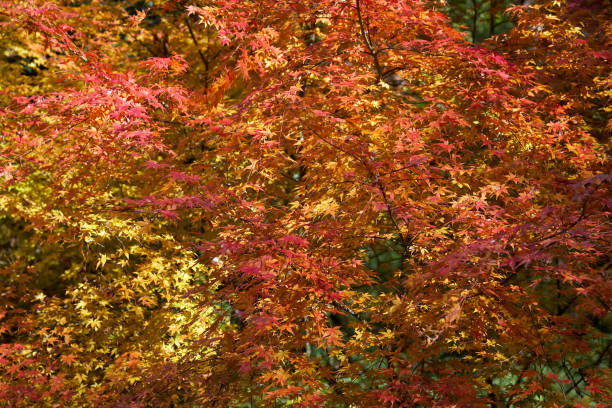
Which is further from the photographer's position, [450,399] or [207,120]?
[207,120]

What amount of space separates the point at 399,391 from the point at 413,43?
9.03 feet

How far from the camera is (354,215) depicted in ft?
11.0

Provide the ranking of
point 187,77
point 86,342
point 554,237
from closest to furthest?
1. point 554,237
2. point 86,342
3. point 187,77

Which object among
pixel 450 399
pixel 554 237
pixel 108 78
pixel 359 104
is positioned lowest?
pixel 450 399

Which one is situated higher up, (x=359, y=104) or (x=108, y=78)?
(x=108, y=78)

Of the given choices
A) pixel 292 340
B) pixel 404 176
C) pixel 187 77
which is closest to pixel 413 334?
pixel 292 340

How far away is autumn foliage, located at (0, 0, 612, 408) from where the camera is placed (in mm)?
2984

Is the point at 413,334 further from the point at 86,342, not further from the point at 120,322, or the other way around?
the point at 86,342

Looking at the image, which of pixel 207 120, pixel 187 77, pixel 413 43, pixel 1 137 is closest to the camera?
pixel 413 43

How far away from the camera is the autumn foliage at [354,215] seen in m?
2.98

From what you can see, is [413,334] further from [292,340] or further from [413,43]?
[413,43]

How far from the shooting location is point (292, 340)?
3361 mm

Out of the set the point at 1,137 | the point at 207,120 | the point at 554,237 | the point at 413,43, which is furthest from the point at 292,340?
the point at 1,137

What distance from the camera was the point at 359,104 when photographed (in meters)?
4.04
